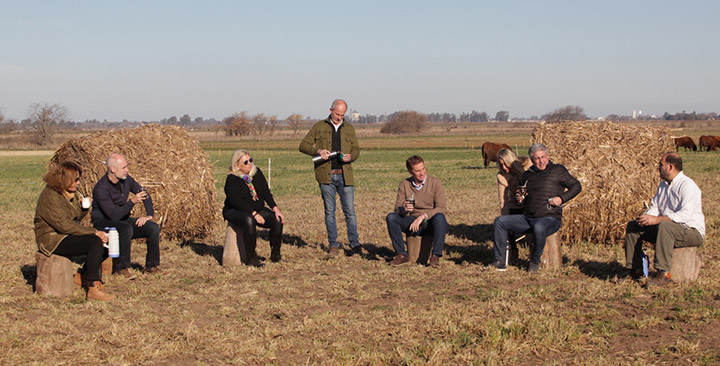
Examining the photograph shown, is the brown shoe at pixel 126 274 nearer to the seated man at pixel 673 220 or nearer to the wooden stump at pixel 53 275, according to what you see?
the wooden stump at pixel 53 275

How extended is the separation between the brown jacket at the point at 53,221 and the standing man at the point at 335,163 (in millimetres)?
3570

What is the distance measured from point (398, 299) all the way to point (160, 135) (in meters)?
5.95

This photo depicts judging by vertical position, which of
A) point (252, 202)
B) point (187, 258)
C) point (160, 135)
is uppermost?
point (160, 135)

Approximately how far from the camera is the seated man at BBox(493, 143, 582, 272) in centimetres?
855

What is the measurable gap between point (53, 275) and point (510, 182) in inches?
228

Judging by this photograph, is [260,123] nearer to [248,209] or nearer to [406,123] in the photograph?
[406,123]

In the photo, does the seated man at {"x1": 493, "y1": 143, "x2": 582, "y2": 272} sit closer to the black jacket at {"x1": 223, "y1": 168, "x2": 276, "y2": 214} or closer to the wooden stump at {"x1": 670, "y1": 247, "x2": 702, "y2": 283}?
the wooden stump at {"x1": 670, "y1": 247, "x2": 702, "y2": 283}

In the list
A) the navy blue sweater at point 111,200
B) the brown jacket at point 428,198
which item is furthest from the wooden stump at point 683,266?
the navy blue sweater at point 111,200

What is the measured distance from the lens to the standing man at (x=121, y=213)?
847cm

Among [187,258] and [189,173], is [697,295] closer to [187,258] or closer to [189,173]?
[187,258]

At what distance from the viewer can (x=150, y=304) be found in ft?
23.8

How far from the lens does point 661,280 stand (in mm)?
7395

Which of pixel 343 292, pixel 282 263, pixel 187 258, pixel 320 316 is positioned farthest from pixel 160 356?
pixel 187 258

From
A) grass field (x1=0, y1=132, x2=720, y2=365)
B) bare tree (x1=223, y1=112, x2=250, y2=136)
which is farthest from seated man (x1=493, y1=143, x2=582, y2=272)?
bare tree (x1=223, y1=112, x2=250, y2=136)
